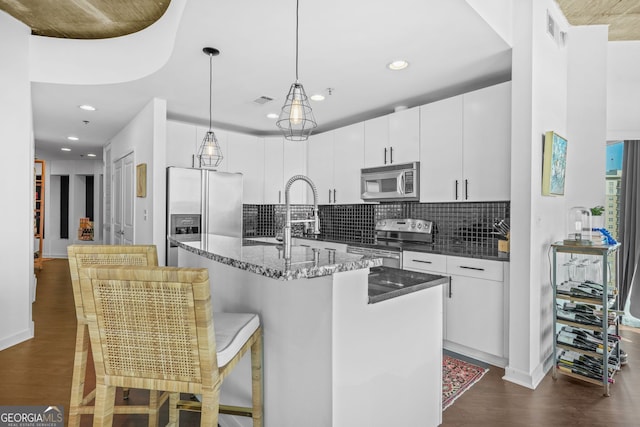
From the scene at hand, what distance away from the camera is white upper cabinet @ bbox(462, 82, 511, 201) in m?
2.99

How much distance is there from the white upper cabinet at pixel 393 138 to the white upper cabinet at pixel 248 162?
169cm

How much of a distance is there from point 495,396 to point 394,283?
1.36 metres

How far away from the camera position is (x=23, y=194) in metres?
3.34

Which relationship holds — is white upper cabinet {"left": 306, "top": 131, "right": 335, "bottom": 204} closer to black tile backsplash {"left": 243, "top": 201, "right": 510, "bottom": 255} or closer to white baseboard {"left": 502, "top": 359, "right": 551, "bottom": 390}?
black tile backsplash {"left": 243, "top": 201, "right": 510, "bottom": 255}

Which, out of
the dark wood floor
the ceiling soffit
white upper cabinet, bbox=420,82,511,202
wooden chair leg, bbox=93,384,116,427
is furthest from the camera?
white upper cabinet, bbox=420,82,511,202

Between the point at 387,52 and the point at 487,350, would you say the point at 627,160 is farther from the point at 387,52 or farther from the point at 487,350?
the point at 387,52

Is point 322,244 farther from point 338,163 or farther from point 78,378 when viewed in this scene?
point 78,378

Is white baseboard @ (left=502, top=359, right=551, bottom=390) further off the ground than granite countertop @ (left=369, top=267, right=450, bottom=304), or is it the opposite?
granite countertop @ (left=369, top=267, right=450, bottom=304)

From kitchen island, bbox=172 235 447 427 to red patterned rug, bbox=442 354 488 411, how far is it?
560 millimetres

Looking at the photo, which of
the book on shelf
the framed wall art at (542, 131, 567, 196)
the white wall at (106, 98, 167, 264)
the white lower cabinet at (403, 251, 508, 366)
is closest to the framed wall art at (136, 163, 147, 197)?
the white wall at (106, 98, 167, 264)

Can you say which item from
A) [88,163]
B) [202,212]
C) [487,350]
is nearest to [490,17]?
[487,350]

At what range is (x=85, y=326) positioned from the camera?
5.82 ft

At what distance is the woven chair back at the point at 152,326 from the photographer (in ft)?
3.68

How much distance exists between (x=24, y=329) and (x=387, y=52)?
3.99 meters
